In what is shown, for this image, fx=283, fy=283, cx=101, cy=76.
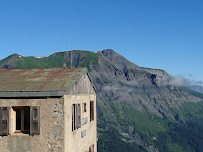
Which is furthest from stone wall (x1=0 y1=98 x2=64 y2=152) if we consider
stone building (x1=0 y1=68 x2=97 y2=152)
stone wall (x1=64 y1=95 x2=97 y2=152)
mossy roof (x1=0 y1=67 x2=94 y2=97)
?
mossy roof (x1=0 y1=67 x2=94 y2=97)

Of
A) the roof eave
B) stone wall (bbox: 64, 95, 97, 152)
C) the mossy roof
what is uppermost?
the mossy roof

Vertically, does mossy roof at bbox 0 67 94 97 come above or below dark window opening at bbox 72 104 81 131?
above

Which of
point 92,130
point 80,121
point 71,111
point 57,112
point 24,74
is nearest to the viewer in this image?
point 57,112

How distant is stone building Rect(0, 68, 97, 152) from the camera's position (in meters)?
17.2

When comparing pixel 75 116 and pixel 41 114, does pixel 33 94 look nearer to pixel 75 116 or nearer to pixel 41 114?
pixel 41 114

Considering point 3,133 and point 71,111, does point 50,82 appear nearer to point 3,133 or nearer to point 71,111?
point 71,111

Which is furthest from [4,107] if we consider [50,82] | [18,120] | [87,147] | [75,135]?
[87,147]

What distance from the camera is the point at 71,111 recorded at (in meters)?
18.4

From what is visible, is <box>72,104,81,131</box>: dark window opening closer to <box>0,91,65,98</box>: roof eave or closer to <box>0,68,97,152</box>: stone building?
<box>0,68,97,152</box>: stone building

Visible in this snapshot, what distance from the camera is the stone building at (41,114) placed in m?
17.2

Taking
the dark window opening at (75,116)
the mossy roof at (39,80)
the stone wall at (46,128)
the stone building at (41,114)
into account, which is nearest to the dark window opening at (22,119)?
the stone building at (41,114)

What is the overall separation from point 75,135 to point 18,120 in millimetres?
3934

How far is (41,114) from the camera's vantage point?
57.0 feet

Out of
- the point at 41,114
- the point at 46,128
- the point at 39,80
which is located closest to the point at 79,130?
the point at 46,128
